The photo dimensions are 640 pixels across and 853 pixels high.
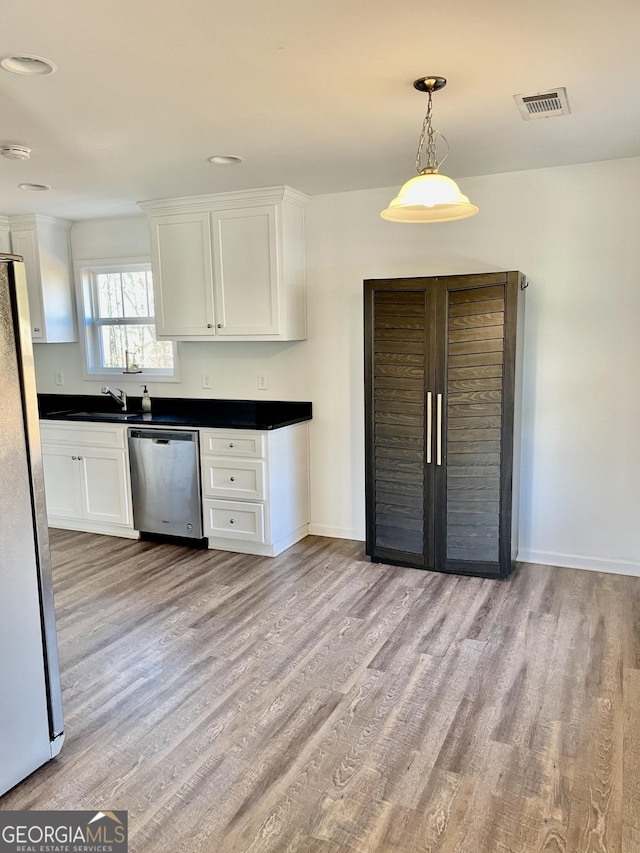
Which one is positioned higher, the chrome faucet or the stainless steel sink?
the chrome faucet

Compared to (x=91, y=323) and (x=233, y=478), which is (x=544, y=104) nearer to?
(x=233, y=478)

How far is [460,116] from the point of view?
275 cm

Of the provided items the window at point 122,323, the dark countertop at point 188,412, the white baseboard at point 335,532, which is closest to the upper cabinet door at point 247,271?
the dark countertop at point 188,412

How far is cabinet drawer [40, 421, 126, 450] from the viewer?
4445 mm

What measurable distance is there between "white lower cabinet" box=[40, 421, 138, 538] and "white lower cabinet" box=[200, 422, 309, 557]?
2.28ft

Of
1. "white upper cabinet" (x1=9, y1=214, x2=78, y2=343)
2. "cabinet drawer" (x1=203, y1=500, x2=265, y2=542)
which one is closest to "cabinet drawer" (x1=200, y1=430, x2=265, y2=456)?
"cabinet drawer" (x1=203, y1=500, x2=265, y2=542)

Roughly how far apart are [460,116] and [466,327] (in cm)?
113

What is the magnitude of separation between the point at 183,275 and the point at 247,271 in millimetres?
521

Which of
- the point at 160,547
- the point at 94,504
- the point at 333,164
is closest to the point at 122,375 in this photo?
the point at 94,504

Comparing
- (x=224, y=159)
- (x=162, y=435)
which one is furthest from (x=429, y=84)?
(x=162, y=435)

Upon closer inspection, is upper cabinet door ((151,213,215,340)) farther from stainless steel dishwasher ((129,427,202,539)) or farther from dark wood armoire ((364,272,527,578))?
dark wood armoire ((364,272,527,578))

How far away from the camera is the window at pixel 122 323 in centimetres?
501

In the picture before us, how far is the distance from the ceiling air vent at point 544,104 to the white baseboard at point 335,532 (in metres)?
2.84

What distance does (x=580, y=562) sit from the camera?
3834mm
